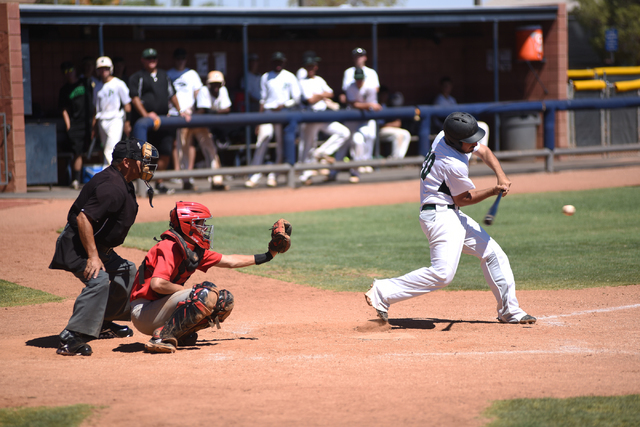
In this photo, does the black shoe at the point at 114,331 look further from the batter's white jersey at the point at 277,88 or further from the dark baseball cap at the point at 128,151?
the batter's white jersey at the point at 277,88

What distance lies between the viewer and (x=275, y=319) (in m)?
6.23

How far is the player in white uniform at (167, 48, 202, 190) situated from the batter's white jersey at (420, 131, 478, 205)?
309 inches

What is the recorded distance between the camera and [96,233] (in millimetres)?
5152

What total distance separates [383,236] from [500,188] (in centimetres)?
476

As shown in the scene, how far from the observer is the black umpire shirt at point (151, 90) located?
1213cm

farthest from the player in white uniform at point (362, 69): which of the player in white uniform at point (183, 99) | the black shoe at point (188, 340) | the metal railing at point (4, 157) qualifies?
the black shoe at point (188, 340)

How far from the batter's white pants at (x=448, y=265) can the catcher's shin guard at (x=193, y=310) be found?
1.38 m

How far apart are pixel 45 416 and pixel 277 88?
10551mm

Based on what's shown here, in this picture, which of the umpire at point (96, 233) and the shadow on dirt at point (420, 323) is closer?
the umpire at point (96, 233)

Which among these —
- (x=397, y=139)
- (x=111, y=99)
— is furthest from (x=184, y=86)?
(x=397, y=139)

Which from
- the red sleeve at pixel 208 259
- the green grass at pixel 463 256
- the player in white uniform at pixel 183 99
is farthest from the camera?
the player in white uniform at pixel 183 99

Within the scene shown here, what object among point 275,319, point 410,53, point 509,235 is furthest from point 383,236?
point 410,53

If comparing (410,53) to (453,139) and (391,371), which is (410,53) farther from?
(391,371)

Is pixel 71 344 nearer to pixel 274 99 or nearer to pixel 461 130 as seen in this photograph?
pixel 461 130
